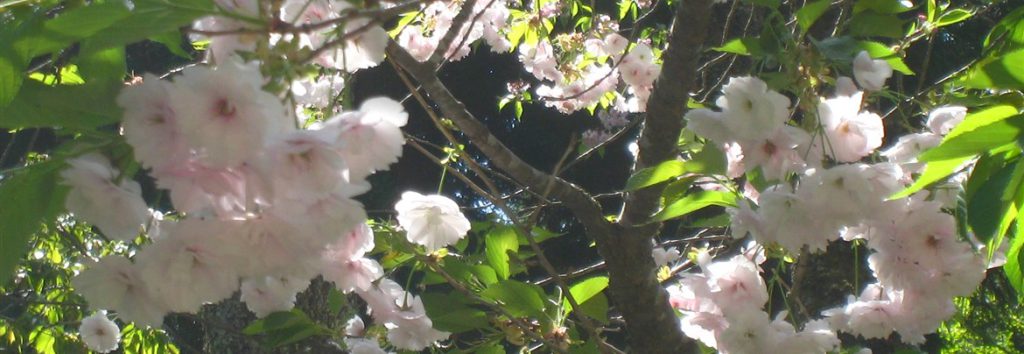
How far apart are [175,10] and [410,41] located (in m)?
2.51

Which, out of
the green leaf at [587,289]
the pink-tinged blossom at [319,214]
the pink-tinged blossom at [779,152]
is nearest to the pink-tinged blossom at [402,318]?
the green leaf at [587,289]

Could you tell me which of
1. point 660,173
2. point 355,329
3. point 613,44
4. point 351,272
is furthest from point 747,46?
point 613,44

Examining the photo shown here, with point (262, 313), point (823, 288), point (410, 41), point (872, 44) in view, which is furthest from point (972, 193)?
point (410, 41)

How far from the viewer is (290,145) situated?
0.83m

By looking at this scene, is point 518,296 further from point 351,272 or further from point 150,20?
point 150,20

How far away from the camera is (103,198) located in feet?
3.02

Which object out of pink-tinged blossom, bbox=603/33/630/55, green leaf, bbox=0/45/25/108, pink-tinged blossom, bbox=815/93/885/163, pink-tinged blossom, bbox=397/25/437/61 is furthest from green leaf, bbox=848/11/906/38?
pink-tinged blossom, bbox=603/33/630/55

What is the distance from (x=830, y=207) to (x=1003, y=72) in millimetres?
276

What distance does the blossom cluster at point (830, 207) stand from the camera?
4.33 ft

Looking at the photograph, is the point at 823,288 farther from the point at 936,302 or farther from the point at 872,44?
the point at 872,44

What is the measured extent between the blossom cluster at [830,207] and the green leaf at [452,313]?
1.43 feet

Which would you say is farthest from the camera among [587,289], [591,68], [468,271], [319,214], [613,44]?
[591,68]

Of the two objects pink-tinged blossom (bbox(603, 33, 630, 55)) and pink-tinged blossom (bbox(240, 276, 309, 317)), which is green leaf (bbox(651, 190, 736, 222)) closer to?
pink-tinged blossom (bbox(240, 276, 309, 317))

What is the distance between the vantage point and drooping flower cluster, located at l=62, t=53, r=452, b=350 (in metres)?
0.83
